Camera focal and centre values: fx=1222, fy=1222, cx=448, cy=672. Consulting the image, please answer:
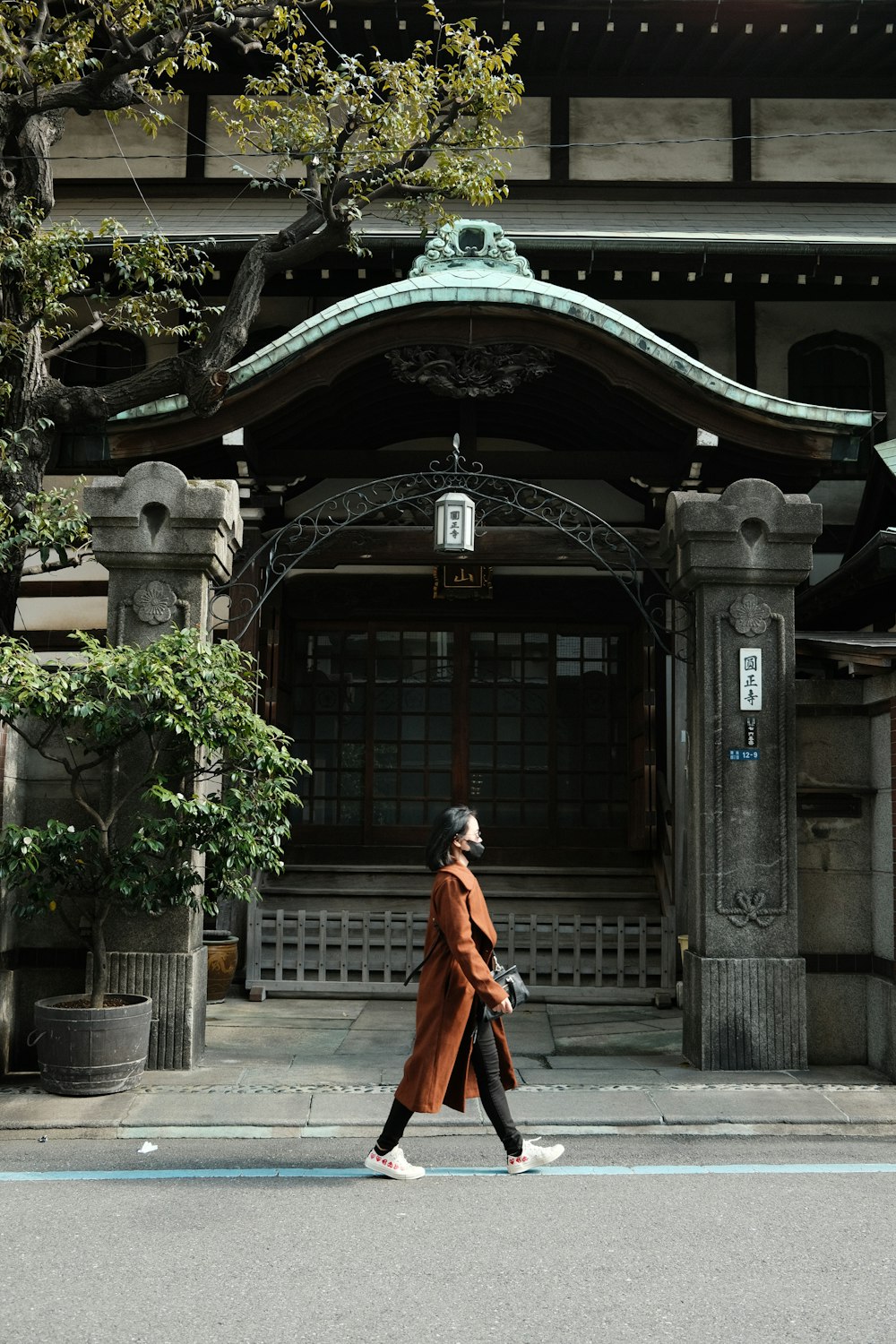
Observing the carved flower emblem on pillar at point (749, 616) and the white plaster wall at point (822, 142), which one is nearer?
the carved flower emblem on pillar at point (749, 616)

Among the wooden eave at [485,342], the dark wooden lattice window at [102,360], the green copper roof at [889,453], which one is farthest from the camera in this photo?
the dark wooden lattice window at [102,360]

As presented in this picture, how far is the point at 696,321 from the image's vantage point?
13.8 m

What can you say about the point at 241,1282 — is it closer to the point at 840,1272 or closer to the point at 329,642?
the point at 840,1272

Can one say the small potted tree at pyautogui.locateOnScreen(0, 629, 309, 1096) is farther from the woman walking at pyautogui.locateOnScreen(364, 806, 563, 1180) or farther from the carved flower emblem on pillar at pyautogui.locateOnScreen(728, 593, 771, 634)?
the carved flower emblem on pillar at pyautogui.locateOnScreen(728, 593, 771, 634)

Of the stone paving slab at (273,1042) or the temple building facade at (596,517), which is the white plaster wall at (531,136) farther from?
the stone paving slab at (273,1042)

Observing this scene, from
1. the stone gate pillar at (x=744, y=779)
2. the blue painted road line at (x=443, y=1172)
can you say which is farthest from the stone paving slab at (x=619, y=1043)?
the blue painted road line at (x=443, y=1172)

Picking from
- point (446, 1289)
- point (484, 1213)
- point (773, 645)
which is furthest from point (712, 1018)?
point (446, 1289)

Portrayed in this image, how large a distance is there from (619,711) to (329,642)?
11.1 feet

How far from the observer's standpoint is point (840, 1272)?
4.73m

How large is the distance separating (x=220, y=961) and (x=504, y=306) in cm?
631

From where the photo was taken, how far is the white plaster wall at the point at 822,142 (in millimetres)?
14773

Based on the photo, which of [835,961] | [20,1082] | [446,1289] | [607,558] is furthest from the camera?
[607,558]

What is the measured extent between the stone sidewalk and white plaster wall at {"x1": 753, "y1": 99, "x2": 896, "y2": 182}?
34.7 ft

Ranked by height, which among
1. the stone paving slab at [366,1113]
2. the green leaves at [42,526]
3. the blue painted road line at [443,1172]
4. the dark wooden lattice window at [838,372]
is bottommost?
the blue painted road line at [443,1172]
